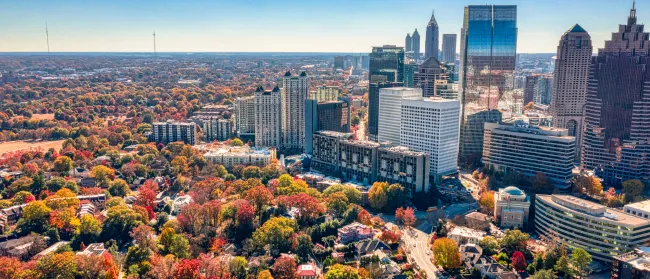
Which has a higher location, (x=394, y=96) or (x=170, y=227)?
(x=394, y=96)

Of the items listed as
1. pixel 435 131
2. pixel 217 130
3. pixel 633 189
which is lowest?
pixel 633 189

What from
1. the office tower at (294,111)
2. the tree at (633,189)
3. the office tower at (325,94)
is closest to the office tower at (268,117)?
the office tower at (294,111)

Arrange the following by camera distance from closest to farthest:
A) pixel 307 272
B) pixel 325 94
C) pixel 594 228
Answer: pixel 307 272 → pixel 594 228 → pixel 325 94

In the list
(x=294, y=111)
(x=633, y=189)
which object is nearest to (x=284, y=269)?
(x=633, y=189)

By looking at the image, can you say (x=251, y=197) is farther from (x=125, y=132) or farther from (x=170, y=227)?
(x=125, y=132)

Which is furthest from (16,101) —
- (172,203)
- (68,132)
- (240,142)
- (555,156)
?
(555,156)

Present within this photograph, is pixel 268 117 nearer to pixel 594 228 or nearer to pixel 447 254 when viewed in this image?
pixel 447 254
